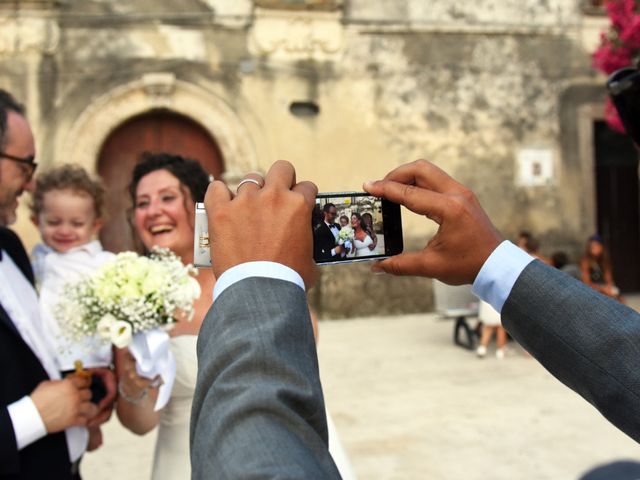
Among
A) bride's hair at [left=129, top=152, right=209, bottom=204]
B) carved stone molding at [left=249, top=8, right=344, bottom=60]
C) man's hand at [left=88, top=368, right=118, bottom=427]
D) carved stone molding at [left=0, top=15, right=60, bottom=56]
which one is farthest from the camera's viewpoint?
carved stone molding at [left=249, top=8, right=344, bottom=60]

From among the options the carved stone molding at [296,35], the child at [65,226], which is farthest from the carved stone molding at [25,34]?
the child at [65,226]

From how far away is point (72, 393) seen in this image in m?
1.90

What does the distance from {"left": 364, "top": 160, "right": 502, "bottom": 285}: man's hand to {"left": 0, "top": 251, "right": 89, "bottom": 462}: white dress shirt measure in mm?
1309

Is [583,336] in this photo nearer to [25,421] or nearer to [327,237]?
[327,237]

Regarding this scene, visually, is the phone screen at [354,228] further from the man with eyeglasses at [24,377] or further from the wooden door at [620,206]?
the wooden door at [620,206]

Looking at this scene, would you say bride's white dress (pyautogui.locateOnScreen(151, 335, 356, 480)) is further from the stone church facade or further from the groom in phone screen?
the stone church facade

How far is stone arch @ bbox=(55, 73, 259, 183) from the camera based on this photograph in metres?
8.34

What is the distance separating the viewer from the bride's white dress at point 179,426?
2.32m

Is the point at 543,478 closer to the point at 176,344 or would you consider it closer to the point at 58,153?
the point at 176,344

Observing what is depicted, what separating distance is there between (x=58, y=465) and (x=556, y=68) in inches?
396

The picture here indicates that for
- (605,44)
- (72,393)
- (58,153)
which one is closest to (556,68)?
(605,44)

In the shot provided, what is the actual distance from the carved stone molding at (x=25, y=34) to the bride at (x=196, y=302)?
6761mm

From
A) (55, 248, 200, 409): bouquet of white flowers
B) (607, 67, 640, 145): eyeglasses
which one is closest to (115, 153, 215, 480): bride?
(55, 248, 200, 409): bouquet of white flowers

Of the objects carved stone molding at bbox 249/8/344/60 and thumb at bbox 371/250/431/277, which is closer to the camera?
thumb at bbox 371/250/431/277
